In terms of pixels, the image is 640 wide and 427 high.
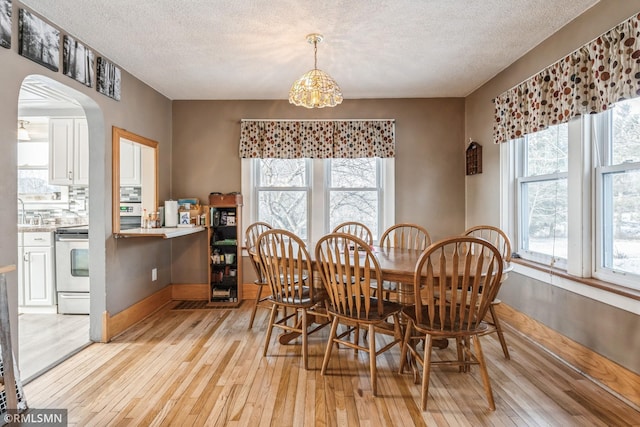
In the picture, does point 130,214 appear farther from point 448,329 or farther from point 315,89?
point 448,329

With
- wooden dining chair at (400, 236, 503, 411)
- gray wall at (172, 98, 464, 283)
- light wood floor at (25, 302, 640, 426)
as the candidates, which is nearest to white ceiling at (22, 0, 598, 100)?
gray wall at (172, 98, 464, 283)

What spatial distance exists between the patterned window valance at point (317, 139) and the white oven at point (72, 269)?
193 cm

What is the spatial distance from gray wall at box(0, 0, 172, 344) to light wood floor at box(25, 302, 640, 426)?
54 centimetres

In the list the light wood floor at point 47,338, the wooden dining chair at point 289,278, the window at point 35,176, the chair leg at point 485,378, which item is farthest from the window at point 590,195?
the window at point 35,176

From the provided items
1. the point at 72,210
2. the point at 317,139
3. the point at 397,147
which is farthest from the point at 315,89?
the point at 72,210

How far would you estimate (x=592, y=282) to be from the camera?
225cm

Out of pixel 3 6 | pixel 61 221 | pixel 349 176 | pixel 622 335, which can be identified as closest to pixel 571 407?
pixel 622 335

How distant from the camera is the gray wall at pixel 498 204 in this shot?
2.06 meters

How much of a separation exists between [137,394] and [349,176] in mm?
3042

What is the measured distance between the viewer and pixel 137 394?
209 cm

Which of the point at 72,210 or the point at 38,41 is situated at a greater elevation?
the point at 38,41

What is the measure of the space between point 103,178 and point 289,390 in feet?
7.60

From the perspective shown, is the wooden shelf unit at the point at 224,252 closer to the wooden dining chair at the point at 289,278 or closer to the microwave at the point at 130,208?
the microwave at the point at 130,208

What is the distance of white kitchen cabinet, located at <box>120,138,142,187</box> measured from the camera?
376 centimetres
